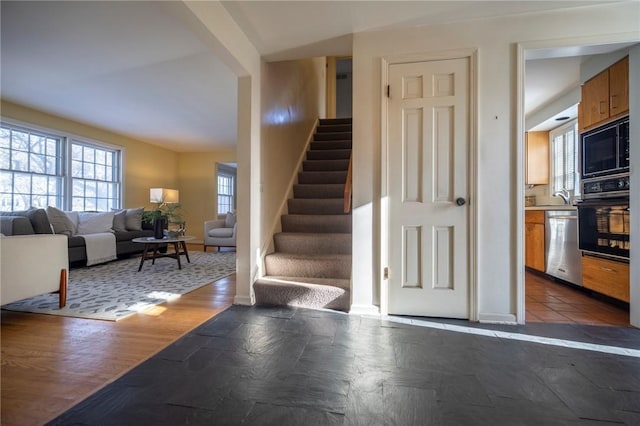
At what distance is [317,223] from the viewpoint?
3.38 metres

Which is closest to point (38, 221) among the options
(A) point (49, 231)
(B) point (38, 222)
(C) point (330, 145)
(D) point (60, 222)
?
(B) point (38, 222)

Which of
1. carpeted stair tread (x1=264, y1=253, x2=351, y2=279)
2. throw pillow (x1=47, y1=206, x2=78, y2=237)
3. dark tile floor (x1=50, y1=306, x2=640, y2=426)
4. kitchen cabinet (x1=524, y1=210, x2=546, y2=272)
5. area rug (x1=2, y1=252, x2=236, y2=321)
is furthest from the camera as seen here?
throw pillow (x1=47, y1=206, x2=78, y2=237)

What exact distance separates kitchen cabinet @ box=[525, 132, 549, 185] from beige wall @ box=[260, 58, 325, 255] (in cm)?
343

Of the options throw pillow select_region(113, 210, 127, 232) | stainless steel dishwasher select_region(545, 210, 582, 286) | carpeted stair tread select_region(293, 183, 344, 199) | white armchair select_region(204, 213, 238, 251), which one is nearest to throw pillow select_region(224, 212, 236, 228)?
white armchair select_region(204, 213, 238, 251)

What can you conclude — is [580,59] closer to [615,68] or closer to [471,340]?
[615,68]

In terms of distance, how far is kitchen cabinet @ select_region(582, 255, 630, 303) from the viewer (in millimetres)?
2447

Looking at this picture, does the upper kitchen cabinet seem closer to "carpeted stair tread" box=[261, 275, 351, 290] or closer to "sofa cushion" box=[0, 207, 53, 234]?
"carpeted stair tread" box=[261, 275, 351, 290]

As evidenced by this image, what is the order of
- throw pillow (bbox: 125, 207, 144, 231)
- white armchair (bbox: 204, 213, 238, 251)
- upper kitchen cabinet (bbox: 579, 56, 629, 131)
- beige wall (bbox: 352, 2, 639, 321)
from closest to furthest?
beige wall (bbox: 352, 2, 639, 321), upper kitchen cabinet (bbox: 579, 56, 629, 131), throw pillow (bbox: 125, 207, 144, 231), white armchair (bbox: 204, 213, 238, 251)

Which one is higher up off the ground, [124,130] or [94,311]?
[124,130]

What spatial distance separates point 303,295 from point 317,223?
1.00 m

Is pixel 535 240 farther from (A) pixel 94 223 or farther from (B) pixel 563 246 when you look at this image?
(A) pixel 94 223

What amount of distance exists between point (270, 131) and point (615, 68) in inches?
123

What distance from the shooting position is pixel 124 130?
5.89 meters

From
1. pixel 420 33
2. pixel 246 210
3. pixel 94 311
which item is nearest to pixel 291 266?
pixel 246 210
